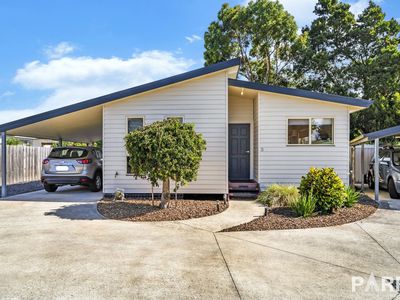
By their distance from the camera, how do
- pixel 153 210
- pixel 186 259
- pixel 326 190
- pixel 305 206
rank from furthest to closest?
1. pixel 153 210
2. pixel 326 190
3. pixel 305 206
4. pixel 186 259

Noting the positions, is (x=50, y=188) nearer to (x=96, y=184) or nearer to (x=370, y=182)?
(x=96, y=184)

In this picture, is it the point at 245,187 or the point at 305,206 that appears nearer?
the point at 305,206

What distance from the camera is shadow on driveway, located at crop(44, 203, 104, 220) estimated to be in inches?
258

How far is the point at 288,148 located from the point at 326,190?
278 cm

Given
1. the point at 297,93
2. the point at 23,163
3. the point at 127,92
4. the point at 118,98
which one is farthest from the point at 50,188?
the point at 297,93

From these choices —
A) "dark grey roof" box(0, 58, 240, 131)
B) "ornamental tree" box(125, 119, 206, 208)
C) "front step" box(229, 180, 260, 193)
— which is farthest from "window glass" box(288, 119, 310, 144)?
"ornamental tree" box(125, 119, 206, 208)

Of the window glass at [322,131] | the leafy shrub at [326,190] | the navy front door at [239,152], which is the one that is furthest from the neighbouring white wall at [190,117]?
the window glass at [322,131]

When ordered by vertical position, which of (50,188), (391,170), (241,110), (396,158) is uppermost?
(241,110)

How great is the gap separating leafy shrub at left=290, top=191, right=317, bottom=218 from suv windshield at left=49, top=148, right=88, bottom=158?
22.7 ft

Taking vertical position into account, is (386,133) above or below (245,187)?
above

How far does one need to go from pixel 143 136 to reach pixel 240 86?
12.5 feet

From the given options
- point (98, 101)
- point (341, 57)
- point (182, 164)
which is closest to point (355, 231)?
point (182, 164)

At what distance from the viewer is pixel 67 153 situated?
969cm

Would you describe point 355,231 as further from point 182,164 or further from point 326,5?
point 326,5
